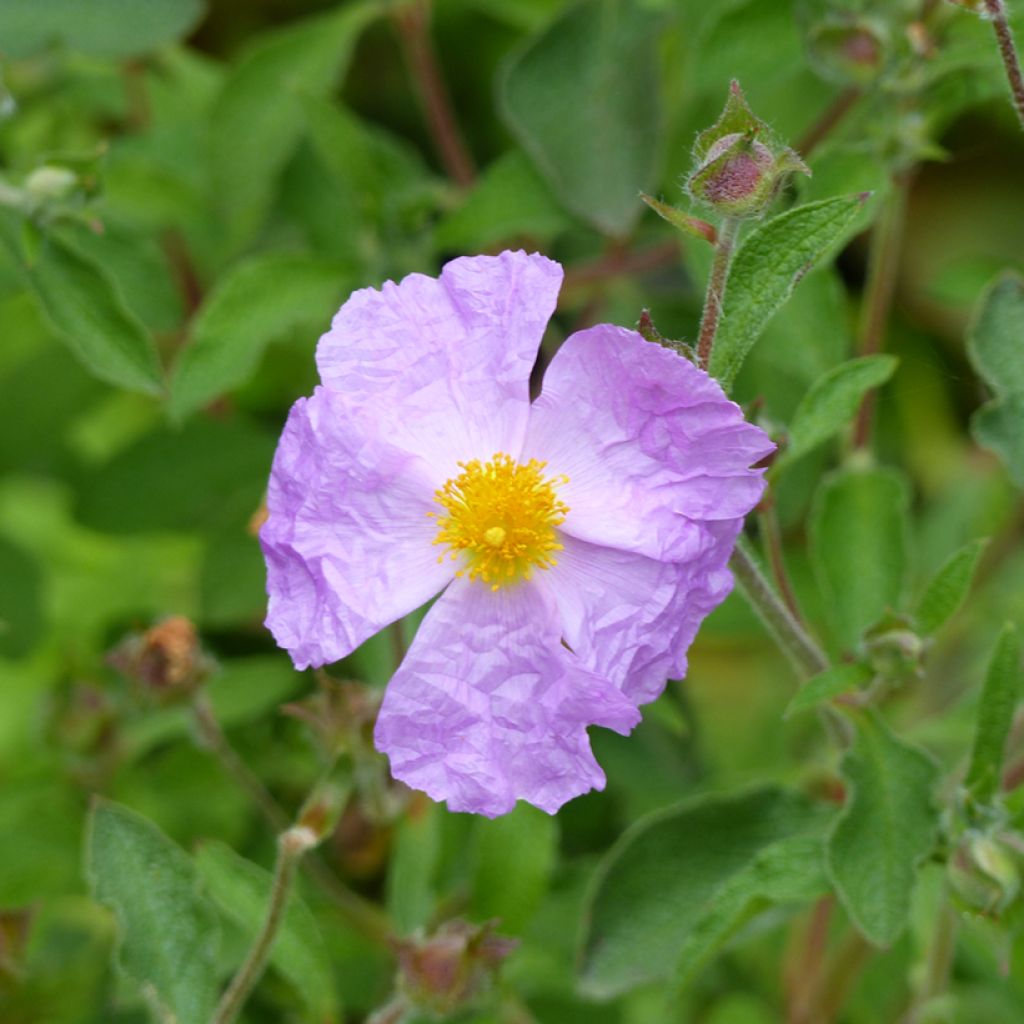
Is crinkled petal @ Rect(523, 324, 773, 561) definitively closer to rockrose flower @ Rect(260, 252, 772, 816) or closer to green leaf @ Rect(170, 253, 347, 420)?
rockrose flower @ Rect(260, 252, 772, 816)

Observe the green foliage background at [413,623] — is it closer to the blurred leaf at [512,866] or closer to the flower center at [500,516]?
the blurred leaf at [512,866]

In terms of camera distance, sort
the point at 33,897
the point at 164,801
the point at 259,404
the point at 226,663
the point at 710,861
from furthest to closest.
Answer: the point at 259,404, the point at 226,663, the point at 164,801, the point at 33,897, the point at 710,861

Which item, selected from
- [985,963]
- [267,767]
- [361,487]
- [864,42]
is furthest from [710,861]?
[864,42]

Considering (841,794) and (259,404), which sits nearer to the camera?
(841,794)

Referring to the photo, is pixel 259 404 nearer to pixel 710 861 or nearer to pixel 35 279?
pixel 35 279

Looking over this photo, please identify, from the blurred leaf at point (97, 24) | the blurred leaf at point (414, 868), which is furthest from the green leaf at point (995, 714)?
the blurred leaf at point (97, 24)

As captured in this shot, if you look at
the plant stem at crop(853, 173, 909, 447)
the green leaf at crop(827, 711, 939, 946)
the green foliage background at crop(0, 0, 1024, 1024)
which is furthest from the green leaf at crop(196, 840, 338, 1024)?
the plant stem at crop(853, 173, 909, 447)
